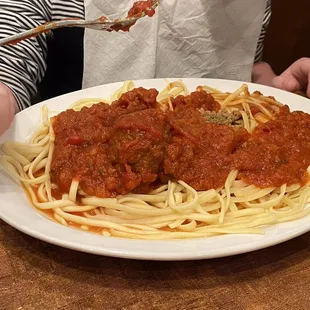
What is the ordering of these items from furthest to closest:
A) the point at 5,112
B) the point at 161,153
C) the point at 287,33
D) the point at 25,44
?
the point at 287,33 < the point at 25,44 < the point at 5,112 < the point at 161,153

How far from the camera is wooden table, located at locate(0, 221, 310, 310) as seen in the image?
1.42 m

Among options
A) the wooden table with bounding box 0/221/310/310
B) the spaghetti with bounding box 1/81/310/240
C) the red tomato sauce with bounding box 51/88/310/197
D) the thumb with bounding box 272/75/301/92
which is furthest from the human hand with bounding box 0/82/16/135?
the thumb with bounding box 272/75/301/92

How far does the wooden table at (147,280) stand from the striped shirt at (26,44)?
106cm

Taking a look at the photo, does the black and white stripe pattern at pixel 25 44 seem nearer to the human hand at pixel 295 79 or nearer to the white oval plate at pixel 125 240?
the white oval plate at pixel 125 240

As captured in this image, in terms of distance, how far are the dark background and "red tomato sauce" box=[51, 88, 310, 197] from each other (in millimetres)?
2623

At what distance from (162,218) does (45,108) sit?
899 millimetres

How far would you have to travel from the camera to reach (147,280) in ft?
4.94

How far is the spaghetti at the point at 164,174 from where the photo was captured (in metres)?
1.74

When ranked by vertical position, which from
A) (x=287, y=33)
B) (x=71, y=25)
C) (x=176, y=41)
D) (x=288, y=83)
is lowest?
(x=287, y=33)

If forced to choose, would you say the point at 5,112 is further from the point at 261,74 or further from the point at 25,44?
the point at 261,74

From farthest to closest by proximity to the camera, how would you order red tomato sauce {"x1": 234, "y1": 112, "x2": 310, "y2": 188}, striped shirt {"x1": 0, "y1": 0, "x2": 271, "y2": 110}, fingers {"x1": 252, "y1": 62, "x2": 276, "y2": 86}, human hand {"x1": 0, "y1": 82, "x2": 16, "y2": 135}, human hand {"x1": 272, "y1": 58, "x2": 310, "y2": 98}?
fingers {"x1": 252, "y1": 62, "x2": 276, "y2": 86}
human hand {"x1": 272, "y1": 58, "x2": 310, "y2": 98}
striped shirt {"x1": 0, "y1": 0, "x2": 271, "y2": 110}
human hand {"x1": 0, "y1": 82, "x2": 16, "y2": 135}
red tomato sauce {"x1": 234, "y1": 112, "x2": 310, "y2": 188}

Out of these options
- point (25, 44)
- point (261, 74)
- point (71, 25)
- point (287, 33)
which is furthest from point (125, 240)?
point (287, 33)

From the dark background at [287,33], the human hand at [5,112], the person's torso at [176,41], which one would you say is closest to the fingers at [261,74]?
the person's torso at [176,41]

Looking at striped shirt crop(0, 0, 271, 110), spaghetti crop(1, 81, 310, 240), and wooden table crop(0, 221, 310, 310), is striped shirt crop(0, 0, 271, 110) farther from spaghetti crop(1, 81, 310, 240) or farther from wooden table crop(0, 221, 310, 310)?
wooden table crop(0, 221, 310, 310)
